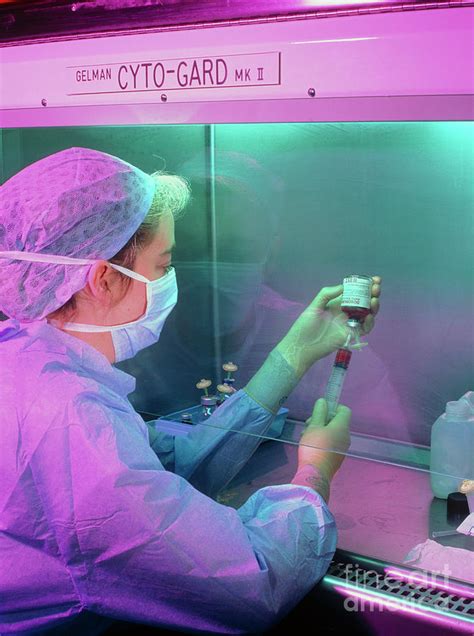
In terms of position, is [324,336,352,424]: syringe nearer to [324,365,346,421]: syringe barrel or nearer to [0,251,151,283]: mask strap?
[324,365,346,421]: syringe barrel

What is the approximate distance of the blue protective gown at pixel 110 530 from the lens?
3.37 feet

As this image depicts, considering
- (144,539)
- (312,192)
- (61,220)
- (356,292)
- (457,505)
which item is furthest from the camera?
(312,192)

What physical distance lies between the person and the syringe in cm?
18

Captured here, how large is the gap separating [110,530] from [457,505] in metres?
0.79

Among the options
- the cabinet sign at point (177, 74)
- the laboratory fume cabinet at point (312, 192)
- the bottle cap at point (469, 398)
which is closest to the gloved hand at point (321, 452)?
the laboratory fume cabinet at point (312, 192)

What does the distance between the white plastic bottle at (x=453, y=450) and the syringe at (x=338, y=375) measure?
226mm

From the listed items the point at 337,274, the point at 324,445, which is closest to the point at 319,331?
the point at 337,274

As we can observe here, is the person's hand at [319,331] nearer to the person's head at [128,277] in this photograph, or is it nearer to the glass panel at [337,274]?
the glass panel at [337,274]

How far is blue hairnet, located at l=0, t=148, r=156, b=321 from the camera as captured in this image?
1.16 metres

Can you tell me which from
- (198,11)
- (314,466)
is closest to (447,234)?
(314,466)

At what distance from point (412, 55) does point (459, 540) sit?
90 centimetres

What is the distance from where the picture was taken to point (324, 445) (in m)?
1.28

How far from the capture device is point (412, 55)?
99cm

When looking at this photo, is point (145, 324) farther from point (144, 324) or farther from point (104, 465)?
point (104, 465)
